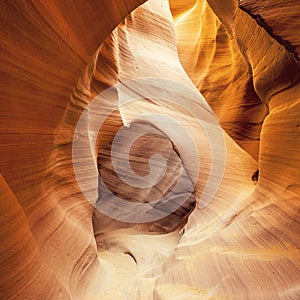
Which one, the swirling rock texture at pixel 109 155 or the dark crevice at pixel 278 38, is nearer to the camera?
the swirling rock texture at pixel 109 155

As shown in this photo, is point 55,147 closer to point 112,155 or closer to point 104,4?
point 104,4

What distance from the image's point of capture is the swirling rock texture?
1320 millimetres

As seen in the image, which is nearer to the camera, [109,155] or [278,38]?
[278,38]

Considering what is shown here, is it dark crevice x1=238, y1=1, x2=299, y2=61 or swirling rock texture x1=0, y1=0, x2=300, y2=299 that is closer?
swirling rock texture x1=0, y1=0, x2=300, y2=299

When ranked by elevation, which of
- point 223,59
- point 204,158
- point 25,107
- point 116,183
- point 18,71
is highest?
point 18,71

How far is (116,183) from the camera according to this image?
3.96m

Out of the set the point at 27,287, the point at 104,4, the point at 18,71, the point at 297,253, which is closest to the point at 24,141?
the point at 18,71

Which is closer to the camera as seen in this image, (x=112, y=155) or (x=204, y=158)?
(x=204, y=158)

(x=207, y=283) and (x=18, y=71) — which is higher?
(x=18, y=71)

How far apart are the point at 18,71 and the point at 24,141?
367 millimetres

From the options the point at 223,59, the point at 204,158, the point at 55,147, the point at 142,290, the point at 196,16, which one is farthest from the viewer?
the point at 196,16

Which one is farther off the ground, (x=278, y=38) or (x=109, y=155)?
(x=278, y=38)

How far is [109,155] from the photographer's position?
3.61 meters

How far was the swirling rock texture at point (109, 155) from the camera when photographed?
1.32m
